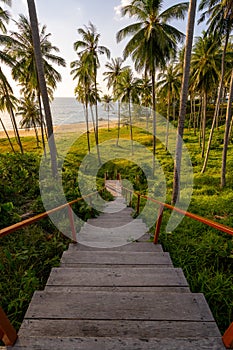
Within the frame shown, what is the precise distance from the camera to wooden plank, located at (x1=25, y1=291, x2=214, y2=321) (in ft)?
4.94

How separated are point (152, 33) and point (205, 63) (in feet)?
19.5

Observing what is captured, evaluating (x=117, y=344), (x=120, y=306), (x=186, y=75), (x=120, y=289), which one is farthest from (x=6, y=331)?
(x=186, y=75)

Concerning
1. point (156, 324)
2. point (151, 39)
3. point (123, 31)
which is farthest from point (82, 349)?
point (123, 31)

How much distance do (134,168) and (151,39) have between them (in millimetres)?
10289

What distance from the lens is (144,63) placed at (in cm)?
1150

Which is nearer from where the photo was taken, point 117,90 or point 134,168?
point 134,168

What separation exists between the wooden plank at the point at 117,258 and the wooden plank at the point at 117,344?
4.21 ft

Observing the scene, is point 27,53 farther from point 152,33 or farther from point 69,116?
point 69,116

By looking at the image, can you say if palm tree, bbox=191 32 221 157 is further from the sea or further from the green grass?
the sea

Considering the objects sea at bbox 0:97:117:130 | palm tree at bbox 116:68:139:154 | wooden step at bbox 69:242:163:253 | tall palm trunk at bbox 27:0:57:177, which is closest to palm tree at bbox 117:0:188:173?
tall palm trunk at bbox 27:0:57:177

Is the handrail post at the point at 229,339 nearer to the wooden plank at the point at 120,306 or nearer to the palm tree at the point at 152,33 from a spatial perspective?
the wooden plank at the point at 120,306

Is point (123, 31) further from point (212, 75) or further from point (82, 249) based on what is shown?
point (82, 249)

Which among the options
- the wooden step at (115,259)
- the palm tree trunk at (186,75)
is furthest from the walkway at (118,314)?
the palm tree trunk at (186,75)

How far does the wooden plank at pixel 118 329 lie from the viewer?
53.1 inches
